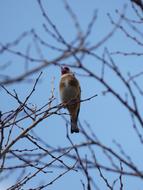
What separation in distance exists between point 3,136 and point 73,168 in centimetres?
72

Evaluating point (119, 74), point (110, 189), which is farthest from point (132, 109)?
point (110, 189)

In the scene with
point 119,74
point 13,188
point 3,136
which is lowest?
point 119,74

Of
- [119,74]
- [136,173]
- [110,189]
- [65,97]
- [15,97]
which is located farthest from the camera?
[65,97]

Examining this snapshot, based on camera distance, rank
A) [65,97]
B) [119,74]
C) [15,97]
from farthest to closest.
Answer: [65,97] → [15,97] → [119,74]

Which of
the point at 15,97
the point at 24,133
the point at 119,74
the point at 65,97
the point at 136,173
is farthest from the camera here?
the point at 65,97

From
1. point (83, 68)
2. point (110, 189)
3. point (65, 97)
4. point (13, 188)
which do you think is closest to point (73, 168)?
point (13, 188)

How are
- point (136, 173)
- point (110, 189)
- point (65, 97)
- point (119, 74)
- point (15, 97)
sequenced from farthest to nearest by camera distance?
point (65, 97) → point (15, 97) → point (110, 189) → point (119, 74) → point (136, 173)

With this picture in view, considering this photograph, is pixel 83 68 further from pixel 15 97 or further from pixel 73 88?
pixel 73 88

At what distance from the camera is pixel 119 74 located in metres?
2.50

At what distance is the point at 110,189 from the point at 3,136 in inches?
44.7

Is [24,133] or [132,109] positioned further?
[24,133]

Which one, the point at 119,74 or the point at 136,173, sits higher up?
the point at 119,74

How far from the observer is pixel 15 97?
4.72 meters

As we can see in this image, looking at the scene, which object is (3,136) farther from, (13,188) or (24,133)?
(13,188)
